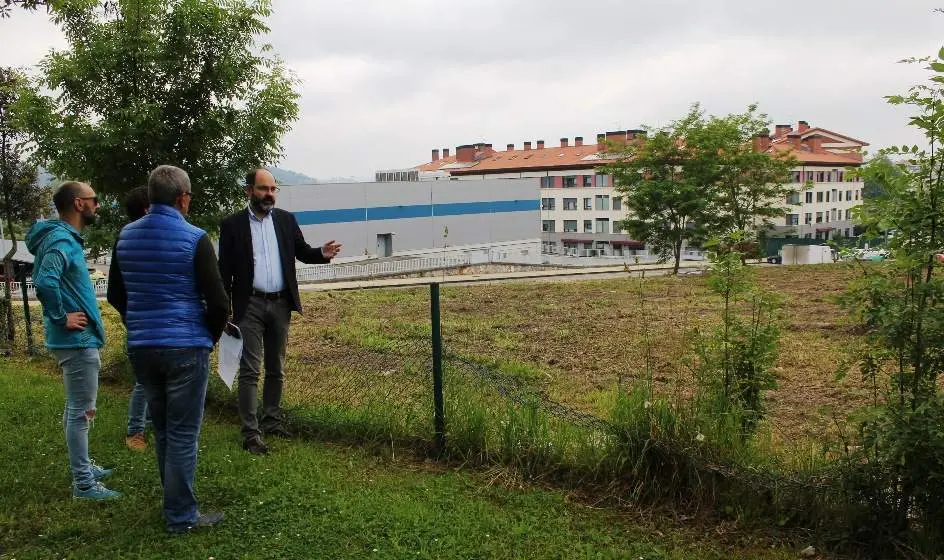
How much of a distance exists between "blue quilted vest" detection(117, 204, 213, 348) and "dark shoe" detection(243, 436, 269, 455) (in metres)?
1.39

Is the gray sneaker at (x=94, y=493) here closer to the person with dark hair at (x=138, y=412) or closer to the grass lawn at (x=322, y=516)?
the grass lawn at (x=322, y=516)

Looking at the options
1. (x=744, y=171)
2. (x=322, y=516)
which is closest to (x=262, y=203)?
(x=322, y=516)

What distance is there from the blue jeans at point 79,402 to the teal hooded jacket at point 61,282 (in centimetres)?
7

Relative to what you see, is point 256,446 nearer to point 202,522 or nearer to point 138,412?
point 138,412

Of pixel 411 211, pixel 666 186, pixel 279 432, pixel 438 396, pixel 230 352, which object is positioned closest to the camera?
pixel 230 352

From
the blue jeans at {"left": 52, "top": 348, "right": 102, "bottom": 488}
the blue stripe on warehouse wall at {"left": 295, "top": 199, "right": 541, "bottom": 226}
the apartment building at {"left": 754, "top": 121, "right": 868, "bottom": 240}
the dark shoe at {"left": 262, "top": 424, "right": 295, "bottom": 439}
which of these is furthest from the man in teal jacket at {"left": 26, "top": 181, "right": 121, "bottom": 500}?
the apartment building at {"left": 754, "top": 121, "right": 868, "bottom": 240}

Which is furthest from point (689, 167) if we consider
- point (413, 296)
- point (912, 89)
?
point (912, 89)

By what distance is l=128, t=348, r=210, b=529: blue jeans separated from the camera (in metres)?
3.42

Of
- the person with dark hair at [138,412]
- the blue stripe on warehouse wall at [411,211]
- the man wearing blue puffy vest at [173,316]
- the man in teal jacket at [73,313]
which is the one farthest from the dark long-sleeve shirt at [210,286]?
the blue stripe on warehouse wall at [411,211]

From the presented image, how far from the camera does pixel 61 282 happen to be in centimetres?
391

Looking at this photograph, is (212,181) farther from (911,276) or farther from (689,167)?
(689,167)

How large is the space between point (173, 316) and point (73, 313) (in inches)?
32.6

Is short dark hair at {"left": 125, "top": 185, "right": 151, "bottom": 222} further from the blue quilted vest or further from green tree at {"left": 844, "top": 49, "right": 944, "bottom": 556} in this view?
green tree at {"left": 844, "top": 49, "right": 944, "bottom": 556}

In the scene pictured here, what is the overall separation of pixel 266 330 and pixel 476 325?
7.87 metres
